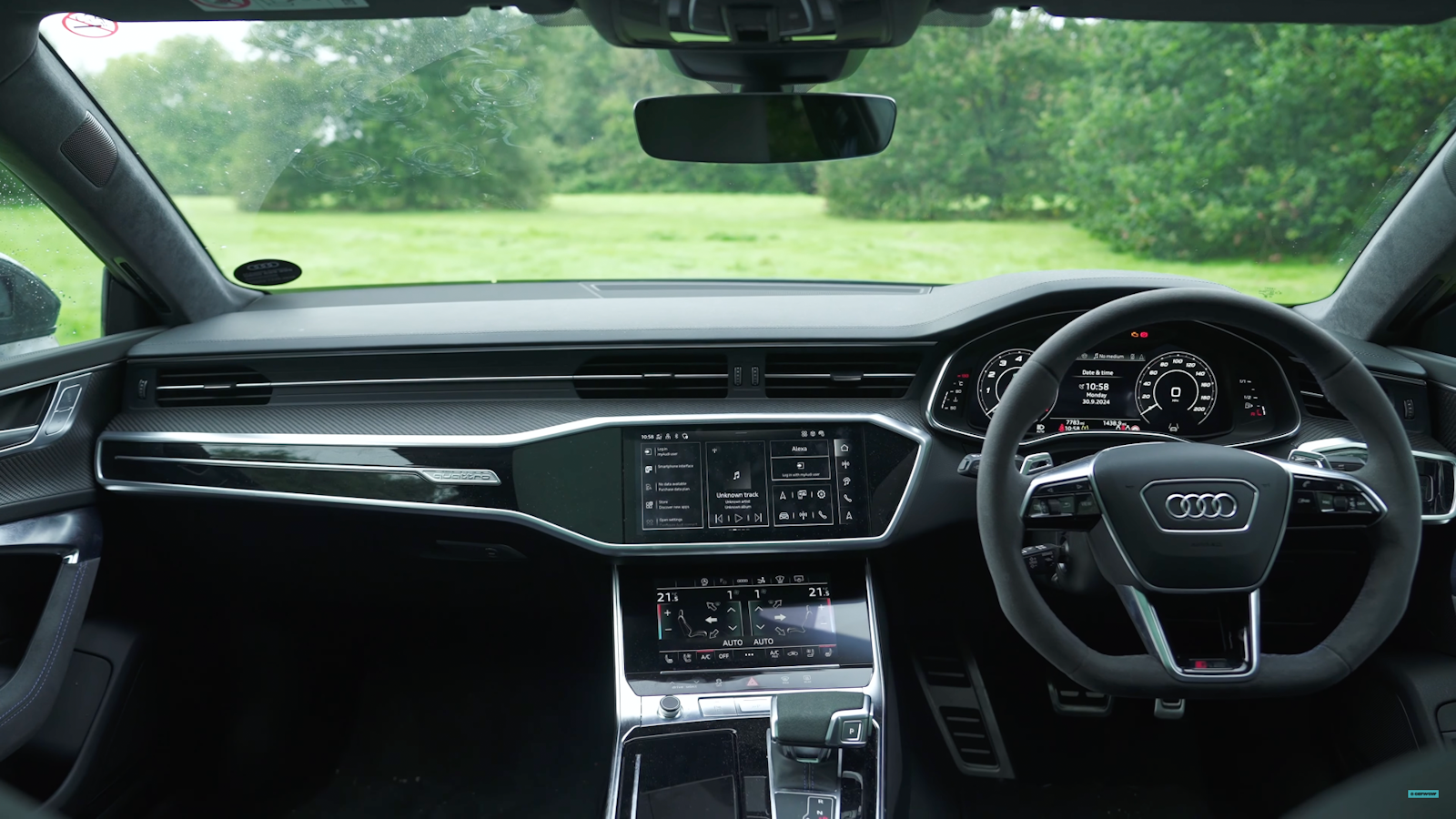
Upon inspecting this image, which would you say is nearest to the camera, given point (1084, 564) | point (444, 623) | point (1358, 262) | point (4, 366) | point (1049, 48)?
point (1084, 564)

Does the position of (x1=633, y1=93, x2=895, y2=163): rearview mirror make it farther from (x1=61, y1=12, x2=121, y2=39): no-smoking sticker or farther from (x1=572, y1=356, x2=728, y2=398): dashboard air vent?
(x1=61, y1=12, x2=121, y2=39): no-smoking sticker

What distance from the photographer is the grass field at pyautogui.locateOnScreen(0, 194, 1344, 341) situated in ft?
9.68

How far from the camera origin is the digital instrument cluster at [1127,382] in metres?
2.77

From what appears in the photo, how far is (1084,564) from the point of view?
91.0 inches

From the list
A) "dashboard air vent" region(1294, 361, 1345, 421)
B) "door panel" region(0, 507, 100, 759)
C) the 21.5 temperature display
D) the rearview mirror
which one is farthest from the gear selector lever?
"door panel" region(0, 507, 100, 759)

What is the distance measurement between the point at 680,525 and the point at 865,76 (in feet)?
4.00

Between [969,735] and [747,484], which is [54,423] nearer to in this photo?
[747,484]

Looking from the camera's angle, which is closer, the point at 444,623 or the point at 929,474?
the point at 929,474

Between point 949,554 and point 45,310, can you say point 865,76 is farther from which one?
point 45,310

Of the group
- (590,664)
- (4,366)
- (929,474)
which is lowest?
(590,664)

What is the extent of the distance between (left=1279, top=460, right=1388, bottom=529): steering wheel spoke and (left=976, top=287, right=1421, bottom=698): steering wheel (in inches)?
0.6

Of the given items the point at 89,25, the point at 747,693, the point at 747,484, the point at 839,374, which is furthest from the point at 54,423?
the point at 839,374

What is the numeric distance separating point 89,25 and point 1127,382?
8.60ft

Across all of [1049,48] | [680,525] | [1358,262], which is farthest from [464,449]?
[1049,48]
